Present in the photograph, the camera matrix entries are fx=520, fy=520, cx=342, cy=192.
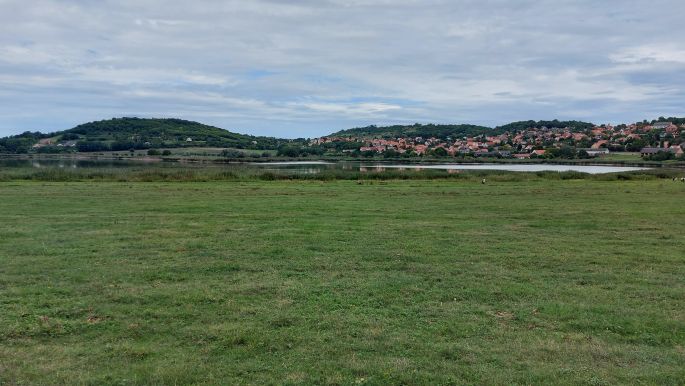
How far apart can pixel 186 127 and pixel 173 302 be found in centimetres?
19907

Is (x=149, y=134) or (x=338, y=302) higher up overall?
(x=149, y=134)

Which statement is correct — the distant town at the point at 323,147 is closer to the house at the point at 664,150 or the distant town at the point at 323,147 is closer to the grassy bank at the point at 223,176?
the house at the point at 664,150

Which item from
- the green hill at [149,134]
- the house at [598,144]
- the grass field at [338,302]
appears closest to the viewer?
the grass field at [338,302]

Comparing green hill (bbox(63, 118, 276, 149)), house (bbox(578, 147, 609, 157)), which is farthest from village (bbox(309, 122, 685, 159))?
green hill (bbox(63, 118, 276, 149))

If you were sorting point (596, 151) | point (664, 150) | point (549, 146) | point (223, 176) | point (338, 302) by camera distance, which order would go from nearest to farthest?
point (338, 302) → point (223, 176) → point (664, 150) → point (596, 151) → point (549, 146)

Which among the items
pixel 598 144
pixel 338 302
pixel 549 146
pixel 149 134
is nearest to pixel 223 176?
pixel 338 302

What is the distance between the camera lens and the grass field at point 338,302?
18.4 ft

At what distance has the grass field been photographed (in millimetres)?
5594

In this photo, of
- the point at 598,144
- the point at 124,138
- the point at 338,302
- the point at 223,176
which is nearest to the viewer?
the point at 338,302

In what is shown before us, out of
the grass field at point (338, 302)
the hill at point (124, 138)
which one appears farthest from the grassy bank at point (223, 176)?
the hill at point (124, 138)

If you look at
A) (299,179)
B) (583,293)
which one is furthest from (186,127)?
(583,293)

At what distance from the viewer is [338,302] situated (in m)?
7.79

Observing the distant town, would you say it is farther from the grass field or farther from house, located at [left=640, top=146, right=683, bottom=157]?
the grass field

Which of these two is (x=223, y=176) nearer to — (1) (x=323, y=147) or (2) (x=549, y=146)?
(2) (x=549, y=146)
